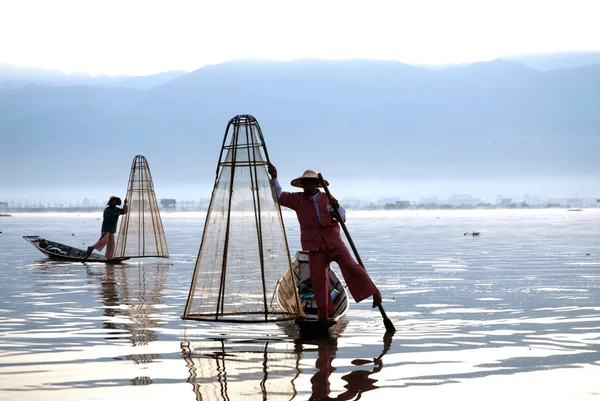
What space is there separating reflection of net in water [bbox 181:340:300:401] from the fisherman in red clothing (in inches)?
46.5

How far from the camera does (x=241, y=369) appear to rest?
30.6 ft

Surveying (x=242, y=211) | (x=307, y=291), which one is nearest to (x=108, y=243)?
(x=307, y=291)

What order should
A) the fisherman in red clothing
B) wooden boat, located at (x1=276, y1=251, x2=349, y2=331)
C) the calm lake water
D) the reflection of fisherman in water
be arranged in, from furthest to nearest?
wooden boat, located at (x1=276, y1=251, x2=349, y2=331) → the fisherman in red clothing → the calm lake water → the reflection of fisherman in water

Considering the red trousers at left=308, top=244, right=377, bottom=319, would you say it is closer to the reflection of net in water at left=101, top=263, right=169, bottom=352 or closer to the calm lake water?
the calm lake water

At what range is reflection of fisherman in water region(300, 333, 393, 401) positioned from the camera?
26.7ft

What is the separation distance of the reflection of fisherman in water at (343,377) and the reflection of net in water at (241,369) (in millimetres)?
237

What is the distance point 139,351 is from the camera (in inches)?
407

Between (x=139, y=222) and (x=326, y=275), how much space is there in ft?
46.5

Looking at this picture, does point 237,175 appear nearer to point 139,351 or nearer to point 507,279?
point 139,351

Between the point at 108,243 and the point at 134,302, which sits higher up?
the point at 108,243

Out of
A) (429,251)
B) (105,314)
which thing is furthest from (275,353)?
(429,251)

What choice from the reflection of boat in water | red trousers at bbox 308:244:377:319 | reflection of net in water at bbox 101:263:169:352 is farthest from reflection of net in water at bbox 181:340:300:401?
red trousers at bbox 308:244:377:319

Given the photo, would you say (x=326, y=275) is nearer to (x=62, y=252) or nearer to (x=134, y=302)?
(x=134, y=302)

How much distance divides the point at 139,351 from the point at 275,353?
1550 millimetres
